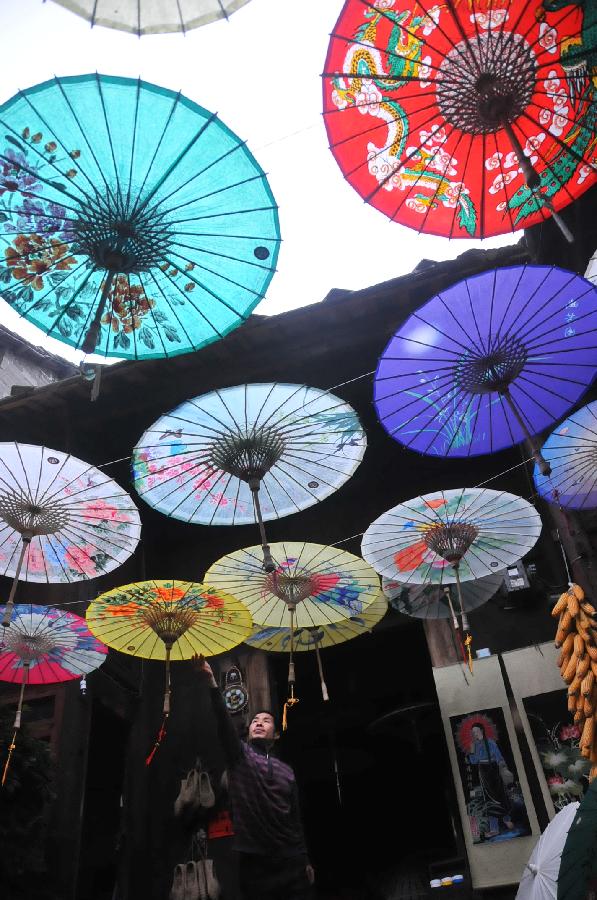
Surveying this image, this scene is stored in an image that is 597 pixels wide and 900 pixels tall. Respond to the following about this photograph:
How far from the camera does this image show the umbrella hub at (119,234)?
15.8 feet

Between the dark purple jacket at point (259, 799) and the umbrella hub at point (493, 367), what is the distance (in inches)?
135

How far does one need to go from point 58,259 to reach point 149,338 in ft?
2.93

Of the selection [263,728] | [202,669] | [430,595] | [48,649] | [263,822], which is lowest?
[263,822]

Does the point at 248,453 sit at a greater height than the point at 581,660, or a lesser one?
greater

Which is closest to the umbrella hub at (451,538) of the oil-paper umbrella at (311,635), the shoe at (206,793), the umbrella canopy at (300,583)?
the umbrella canopy at (300,583)

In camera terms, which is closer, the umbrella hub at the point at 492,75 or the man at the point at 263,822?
the umbrella hub at the point at 492,75

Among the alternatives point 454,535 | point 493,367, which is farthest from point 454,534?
point 493,367

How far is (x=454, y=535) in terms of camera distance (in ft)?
22.8

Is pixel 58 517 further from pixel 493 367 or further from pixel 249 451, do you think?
pixel 493 367

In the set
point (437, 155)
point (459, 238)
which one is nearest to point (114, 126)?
point (437, 155)

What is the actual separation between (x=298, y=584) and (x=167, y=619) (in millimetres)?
1395

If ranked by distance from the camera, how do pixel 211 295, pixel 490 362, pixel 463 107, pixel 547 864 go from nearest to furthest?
pixel 463 107 < pixel 547 864 < pixel 211 295 < pixel 490 362

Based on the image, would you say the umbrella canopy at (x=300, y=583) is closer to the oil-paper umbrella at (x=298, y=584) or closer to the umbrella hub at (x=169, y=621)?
the oil-paper umbrella at (x=298, y=584)

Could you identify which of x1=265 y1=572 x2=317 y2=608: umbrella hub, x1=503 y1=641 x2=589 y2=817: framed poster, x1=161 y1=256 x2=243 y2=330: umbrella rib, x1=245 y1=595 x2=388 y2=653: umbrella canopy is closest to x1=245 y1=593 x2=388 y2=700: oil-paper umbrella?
x1=245 y1=595 x2=388 y2=653: umbrella canopy
